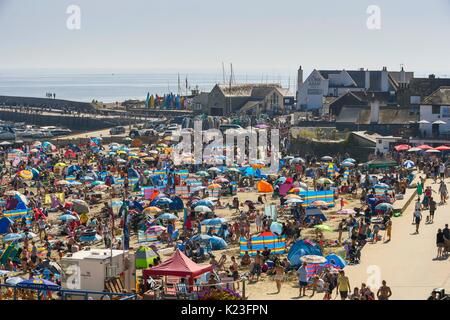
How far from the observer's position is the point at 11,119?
8325 cm

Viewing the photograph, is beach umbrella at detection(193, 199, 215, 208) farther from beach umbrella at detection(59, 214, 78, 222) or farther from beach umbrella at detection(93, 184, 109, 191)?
beach umbrella at detection(93, 184, 109, 191)

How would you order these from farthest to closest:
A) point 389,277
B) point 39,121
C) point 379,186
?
point 39,121, point 379,186, point 389,277

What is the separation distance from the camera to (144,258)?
62.7 feet

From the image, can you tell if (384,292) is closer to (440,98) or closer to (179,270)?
(179,270)

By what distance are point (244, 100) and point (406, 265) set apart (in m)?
46.5

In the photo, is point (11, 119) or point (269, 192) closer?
point (269, 192)

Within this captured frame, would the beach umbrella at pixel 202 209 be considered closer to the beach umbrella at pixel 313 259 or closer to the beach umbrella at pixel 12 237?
the beach umbrella at pixel 12 237

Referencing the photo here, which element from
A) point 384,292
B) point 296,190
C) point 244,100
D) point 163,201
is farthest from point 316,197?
point 244,100

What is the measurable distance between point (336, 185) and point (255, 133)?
14.4 m

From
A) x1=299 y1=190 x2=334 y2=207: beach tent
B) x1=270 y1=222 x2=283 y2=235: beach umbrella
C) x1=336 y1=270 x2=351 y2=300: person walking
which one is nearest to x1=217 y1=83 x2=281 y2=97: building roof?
x1=299 y1=190 x2=334 y2=207: beach tent

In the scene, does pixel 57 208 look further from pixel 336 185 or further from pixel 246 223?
pixel 336 185

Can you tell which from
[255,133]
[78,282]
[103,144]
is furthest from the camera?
[103,144]
